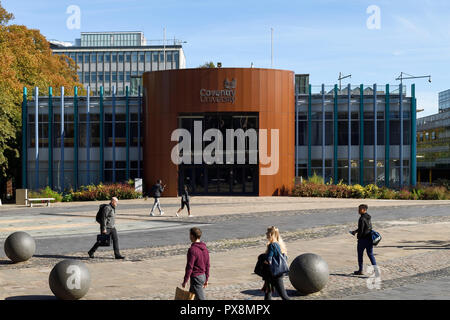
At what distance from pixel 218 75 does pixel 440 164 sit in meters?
53.1

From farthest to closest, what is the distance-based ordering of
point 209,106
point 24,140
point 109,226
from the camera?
point 24,140, point 209,106, point 109,226

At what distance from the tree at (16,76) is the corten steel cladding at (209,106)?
429 inches

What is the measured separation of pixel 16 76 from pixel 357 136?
3079cm

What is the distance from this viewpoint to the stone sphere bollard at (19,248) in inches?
552

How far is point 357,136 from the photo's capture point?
45031mm

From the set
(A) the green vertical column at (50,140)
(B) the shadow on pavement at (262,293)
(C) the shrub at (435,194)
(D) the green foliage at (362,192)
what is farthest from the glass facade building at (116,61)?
(B) the shadow on pavement at (262,293)

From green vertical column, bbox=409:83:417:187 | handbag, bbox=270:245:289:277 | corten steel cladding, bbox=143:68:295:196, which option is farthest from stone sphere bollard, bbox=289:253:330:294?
green vertical column, bbox=409:83:417:187

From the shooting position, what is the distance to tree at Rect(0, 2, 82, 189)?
42094mm

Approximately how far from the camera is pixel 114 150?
4481cm

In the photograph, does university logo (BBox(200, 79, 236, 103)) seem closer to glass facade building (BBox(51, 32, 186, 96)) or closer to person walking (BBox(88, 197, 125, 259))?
person walking (BBox(88, 197, 125, 259))

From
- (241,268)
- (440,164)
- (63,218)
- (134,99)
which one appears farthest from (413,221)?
(440,164)

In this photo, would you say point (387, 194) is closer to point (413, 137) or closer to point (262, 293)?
point (413, 137)

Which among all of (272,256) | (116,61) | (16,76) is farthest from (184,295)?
(116,61)

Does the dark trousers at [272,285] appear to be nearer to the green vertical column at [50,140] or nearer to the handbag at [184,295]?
the handbag at [184,295]
